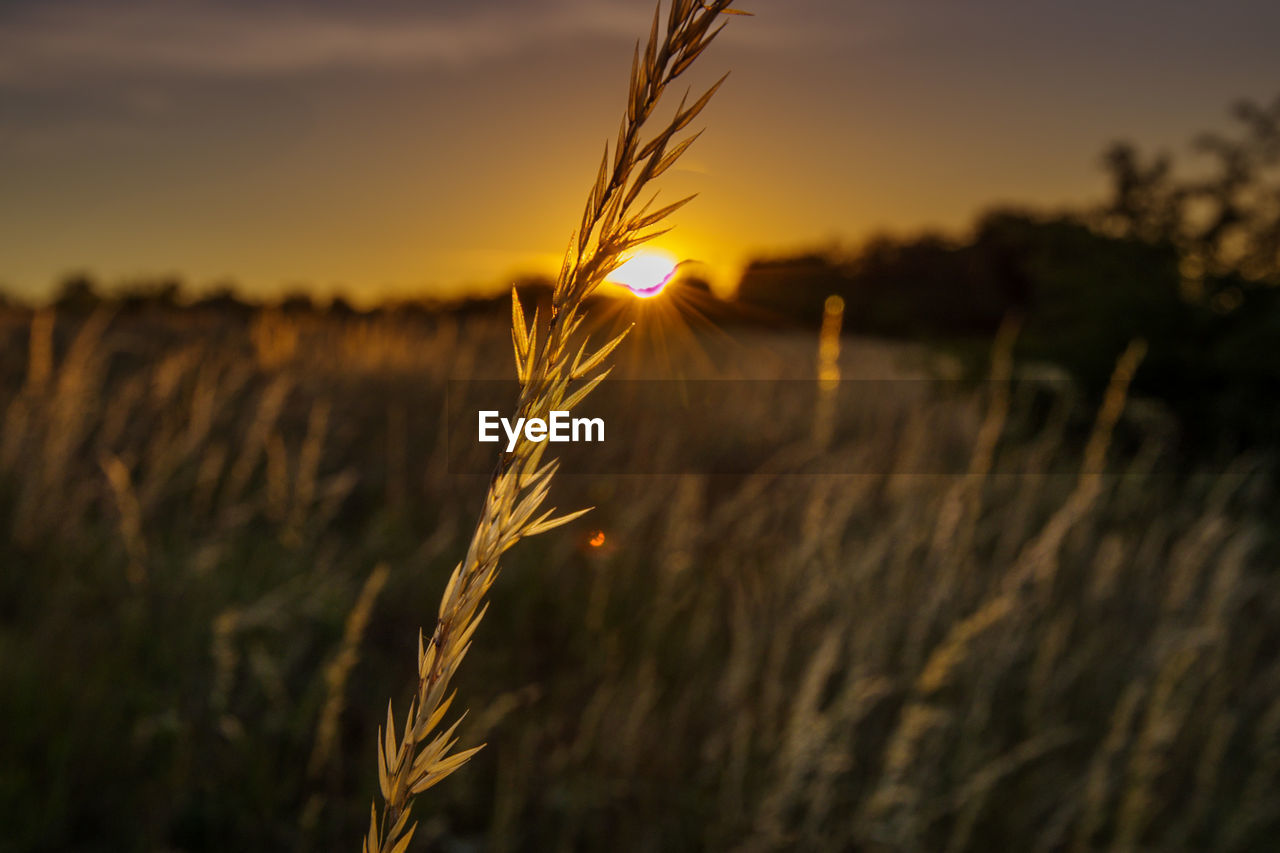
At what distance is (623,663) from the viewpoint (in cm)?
295

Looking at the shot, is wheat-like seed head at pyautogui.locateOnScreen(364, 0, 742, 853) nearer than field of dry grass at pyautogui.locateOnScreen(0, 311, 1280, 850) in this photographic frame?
Yes

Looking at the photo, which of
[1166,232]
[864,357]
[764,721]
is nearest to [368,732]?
[764,721]

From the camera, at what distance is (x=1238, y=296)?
705 cm

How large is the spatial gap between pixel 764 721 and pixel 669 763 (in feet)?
0.96

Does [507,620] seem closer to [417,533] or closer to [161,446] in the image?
[417,533]

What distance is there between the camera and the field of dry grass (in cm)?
217

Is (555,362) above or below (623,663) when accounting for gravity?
above

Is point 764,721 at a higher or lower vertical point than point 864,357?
lower

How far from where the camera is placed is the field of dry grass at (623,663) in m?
2.17

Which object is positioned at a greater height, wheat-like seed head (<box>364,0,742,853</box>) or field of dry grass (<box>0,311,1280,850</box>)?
wheat-like seed head (<box>364,0,742,853</box>)

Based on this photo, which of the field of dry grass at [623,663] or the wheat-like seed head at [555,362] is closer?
the wheat-like seed head at [555,362]

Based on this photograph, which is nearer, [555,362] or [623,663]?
[555,362]

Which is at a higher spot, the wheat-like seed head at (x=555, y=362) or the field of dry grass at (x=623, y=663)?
the wheat-like seed head at (x=555, y=362)

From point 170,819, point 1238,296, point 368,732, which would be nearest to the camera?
point 170,819
